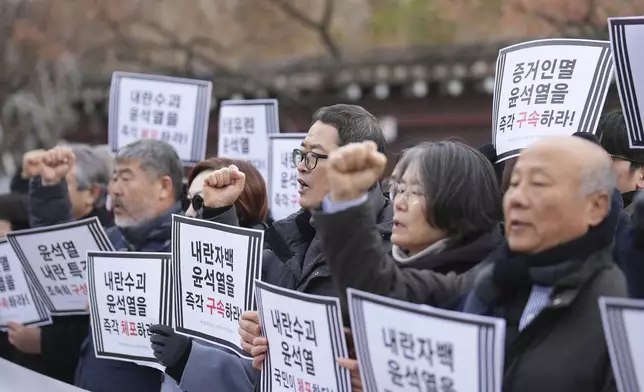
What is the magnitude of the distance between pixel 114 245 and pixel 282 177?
1.51 m

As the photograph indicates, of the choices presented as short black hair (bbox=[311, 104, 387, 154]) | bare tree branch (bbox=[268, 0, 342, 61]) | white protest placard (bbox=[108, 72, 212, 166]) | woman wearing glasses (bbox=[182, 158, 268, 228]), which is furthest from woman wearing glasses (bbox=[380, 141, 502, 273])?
bare tree branch (bbox=[268, 0, 342, 61])

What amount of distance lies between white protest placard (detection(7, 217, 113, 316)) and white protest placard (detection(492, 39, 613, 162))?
1.87 m

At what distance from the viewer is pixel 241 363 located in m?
4.15

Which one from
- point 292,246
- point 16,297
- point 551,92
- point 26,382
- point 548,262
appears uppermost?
point 551,92

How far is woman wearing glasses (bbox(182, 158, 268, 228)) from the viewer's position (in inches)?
184

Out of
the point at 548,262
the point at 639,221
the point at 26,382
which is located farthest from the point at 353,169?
the point at 26,382

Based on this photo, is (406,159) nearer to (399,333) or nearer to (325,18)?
(399,333)

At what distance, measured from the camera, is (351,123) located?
167 inches

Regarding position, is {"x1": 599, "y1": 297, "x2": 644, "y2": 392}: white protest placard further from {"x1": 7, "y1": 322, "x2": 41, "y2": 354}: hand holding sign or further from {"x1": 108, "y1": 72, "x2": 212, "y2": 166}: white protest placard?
{"x1": 108, "y1": 72, "x2": 212, "y2": 166}: white protest placard

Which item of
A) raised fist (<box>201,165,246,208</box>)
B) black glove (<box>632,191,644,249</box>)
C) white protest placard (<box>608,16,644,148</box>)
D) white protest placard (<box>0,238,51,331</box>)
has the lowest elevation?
white protest placard (<box>0,238,51,331</box>)

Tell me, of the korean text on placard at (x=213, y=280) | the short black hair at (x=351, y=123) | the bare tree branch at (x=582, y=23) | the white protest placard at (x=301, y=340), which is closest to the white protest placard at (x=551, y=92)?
the short black hair at (x=351, y=123)

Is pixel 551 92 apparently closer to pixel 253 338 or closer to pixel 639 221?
pixel 253 338

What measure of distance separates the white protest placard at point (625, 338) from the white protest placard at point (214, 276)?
155 cm

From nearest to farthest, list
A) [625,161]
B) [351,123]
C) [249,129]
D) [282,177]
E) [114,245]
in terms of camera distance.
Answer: [351,123], [625,161], [114,245], [282,177], [249,129]
